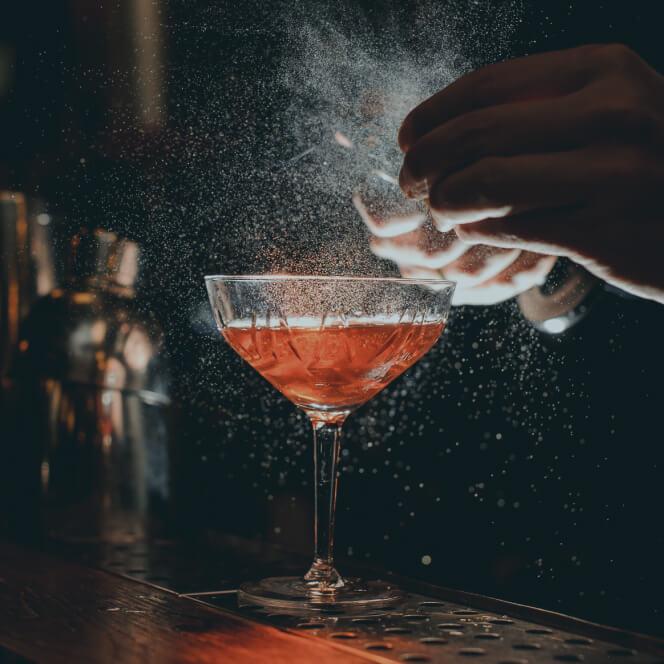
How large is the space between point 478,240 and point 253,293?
146mm

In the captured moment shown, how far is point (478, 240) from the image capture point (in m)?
0.58

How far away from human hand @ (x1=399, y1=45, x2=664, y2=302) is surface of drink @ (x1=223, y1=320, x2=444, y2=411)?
106mm

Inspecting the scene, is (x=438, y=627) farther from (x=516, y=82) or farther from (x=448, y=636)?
(x=516, y=82)

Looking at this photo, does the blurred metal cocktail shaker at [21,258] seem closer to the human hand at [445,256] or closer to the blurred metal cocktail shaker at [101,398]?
the blurred metal cocktail shaker at [101,398]

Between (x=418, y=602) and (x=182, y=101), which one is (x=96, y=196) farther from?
(x=418, y=602)

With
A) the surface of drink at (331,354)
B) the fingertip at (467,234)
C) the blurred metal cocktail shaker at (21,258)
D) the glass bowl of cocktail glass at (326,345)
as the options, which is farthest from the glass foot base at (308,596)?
the blurred metal cocktail shaker at (21,258)

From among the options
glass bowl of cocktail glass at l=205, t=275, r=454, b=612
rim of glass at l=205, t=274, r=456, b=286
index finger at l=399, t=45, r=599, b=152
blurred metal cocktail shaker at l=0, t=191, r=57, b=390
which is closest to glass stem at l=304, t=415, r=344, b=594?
glass bowl of cocktail glass at l=205, t=275, r=454, b=612

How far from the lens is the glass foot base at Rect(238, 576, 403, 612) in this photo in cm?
60

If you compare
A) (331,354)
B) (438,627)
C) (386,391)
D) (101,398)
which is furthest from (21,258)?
(438,627)

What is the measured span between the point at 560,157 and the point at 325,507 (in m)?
0.28

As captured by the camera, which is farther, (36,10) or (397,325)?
(36,10)

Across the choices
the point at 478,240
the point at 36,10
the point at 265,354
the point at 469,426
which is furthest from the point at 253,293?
the point at 36,10

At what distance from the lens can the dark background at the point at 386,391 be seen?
71cm

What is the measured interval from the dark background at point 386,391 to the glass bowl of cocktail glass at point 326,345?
0.14 m
